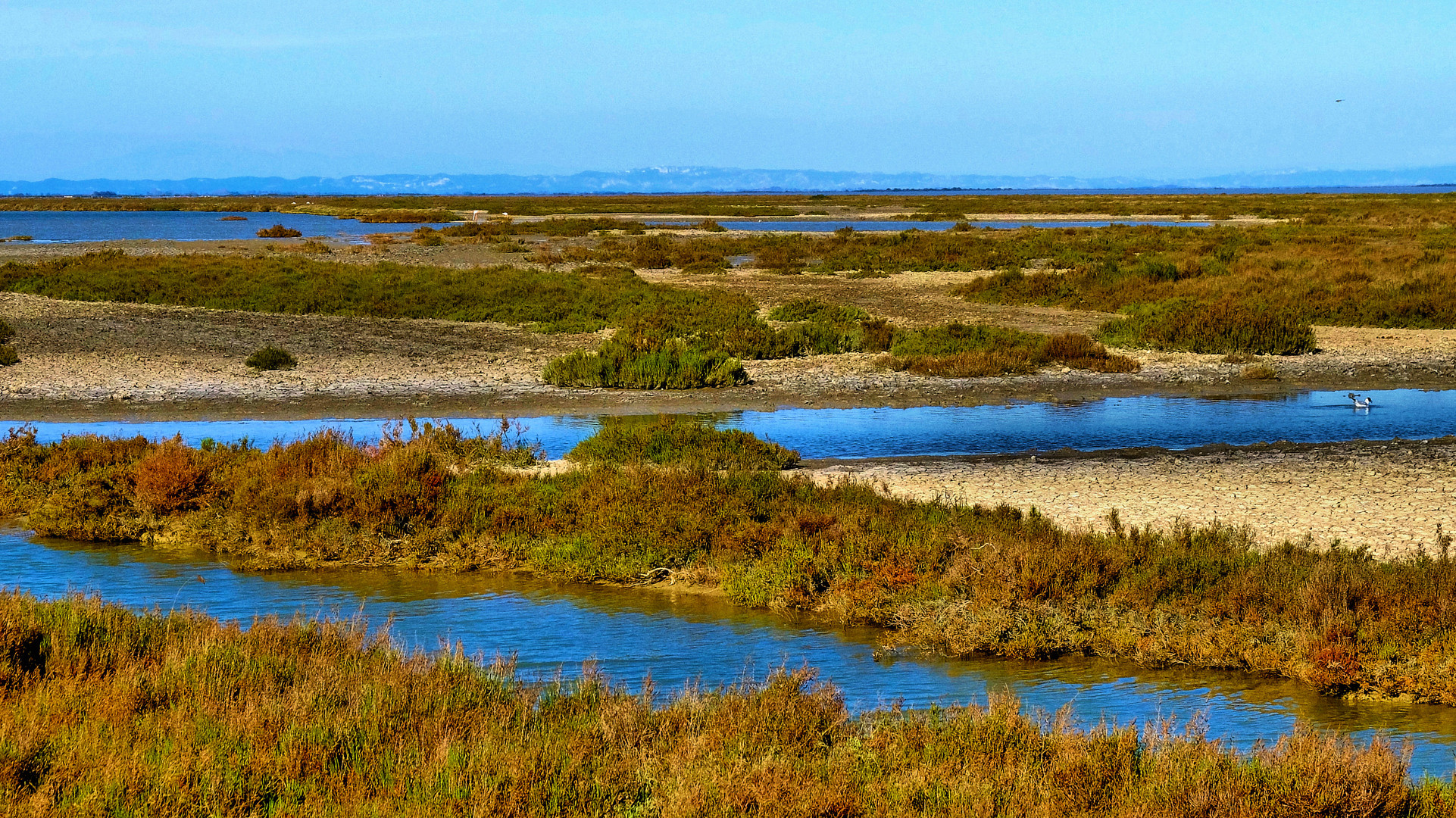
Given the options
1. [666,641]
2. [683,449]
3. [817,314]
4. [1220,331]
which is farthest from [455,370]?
[1220,331]

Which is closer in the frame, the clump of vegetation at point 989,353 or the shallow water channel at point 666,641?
the shallow water channel at point 666,641

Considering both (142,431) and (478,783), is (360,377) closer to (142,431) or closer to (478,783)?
(142,431)

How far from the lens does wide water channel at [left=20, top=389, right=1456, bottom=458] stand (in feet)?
58.8

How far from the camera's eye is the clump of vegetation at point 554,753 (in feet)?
18.7

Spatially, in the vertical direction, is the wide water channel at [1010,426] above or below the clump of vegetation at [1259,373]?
below

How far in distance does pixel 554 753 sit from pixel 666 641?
12.7 feet

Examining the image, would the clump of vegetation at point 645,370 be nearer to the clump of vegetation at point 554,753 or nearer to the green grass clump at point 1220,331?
the green grass clump at point 1220,331

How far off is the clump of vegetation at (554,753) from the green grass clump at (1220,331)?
843 inches

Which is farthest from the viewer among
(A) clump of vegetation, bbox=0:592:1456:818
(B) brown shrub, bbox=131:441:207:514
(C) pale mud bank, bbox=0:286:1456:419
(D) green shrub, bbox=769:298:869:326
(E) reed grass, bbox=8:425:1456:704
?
(D) green shrub, bbox=769:298:869:326

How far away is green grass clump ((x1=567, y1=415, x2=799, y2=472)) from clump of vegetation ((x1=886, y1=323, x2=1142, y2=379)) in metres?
9.21

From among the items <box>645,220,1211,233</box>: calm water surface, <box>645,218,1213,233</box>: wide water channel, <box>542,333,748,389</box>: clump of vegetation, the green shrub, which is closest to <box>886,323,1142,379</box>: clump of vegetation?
the green shrub

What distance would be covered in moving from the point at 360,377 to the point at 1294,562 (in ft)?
57.9

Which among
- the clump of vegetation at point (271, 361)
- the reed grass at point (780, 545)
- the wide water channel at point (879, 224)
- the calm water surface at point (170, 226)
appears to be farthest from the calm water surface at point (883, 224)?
the reed grass at point (780, 545)

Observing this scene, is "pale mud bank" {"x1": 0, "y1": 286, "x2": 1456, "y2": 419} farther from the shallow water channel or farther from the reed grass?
the shallow water channel
